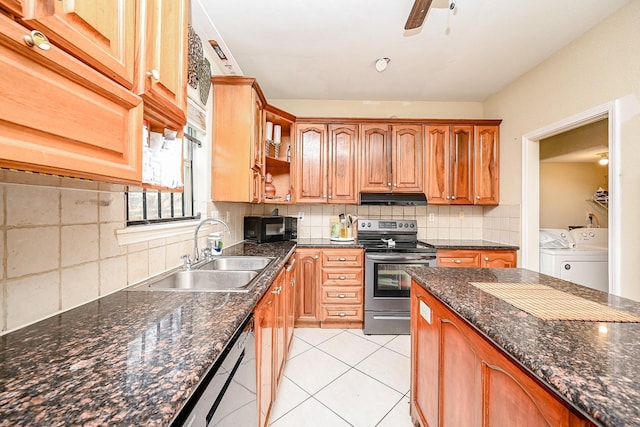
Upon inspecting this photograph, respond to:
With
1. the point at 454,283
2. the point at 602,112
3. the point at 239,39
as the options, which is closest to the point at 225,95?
the point at 239,39

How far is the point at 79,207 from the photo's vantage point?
0.99m

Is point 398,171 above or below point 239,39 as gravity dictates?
below

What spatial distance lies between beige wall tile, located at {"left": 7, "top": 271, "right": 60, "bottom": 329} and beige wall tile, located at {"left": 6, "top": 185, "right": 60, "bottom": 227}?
183 millimetres

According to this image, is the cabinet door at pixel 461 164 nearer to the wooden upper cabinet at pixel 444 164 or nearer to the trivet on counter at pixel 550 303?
the wooden upper cabinet at pixel 444 164

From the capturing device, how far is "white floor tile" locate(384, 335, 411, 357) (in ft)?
7.59

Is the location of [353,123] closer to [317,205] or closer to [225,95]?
[317,205]

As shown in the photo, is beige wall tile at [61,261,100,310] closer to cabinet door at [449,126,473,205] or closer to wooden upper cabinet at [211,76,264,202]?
wooden upper cabinet at [211,76,264,202]

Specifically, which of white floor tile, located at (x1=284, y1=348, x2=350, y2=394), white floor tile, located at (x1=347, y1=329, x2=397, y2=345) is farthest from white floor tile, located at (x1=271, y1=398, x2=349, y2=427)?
white floor tile, located at (x1=347, y1=329, x2=397, y2=345)

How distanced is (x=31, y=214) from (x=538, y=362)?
151 centimetres

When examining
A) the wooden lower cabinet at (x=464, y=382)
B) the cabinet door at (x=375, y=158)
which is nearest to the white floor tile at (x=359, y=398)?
the wooden lower cabinet at (x=464, y=382)

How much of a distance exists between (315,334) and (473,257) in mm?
1873

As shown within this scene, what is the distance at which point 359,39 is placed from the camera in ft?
6.91

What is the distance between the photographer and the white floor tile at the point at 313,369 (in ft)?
6.12

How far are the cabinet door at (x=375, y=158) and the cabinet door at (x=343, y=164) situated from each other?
9cm
